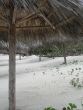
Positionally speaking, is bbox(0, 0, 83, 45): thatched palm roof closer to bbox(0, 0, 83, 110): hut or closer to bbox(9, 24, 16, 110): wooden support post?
bbox(0, 0, 83, 110): hut

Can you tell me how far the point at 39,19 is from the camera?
7.30m

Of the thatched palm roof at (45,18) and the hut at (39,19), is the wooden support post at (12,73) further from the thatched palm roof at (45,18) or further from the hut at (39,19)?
the thatched palm roof at (45,18)

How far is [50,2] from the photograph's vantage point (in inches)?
195

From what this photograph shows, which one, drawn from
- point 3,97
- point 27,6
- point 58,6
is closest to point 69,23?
point 58,6

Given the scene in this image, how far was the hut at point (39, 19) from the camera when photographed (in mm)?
5043

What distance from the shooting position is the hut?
5.04 m

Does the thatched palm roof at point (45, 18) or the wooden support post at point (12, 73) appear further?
the wooden support post at point (12, 73)

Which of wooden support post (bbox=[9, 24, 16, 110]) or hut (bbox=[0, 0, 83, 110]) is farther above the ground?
hut (bbox=[0, 0, 83, 110])

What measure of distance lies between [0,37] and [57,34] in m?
1.70

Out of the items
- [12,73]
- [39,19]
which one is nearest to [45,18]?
[12,73]

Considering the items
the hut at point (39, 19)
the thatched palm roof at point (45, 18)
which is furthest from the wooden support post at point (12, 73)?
the thatched palm roof at point (45, 18)

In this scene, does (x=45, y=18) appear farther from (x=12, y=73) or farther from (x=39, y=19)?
(x=39, y=19)

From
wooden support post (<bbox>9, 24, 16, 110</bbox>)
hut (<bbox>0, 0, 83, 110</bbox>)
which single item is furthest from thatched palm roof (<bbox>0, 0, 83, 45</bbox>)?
wooden support post (<bbox>9, 24, 16, 110</bbox>)

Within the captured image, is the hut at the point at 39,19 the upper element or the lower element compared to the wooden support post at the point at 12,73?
upper
